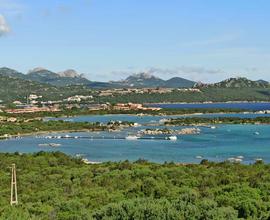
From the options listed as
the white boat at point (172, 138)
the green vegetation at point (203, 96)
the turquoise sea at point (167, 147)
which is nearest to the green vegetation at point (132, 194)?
the turquoise sea at point (167, 147)

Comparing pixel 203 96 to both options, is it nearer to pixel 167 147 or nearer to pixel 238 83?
pixel 238 83

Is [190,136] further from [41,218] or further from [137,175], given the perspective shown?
[41,218]

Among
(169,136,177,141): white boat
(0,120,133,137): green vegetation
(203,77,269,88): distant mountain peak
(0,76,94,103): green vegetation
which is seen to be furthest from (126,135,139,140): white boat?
(203,77,269,88): distant mountain peak

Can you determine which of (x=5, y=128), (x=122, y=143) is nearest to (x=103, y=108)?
(x=5, y=128)

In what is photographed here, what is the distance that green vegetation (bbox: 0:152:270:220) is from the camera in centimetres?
1288

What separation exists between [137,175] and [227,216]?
1092 centimetres

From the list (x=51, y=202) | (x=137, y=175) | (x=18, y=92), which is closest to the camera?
(x=51, y=202)

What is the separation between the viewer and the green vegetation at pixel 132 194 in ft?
42.3

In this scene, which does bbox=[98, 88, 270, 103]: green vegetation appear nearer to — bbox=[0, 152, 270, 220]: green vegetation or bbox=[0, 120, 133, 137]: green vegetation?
bbox=[0, 120, 133, 137]: green vegetation

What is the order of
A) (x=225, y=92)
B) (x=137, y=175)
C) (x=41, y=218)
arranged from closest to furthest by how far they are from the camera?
(x=41, y=218) < (x=137, y=175) < (x=225, y=92)

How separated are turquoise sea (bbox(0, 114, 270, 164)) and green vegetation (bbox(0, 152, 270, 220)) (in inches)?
502

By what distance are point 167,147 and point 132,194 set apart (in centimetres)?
3094

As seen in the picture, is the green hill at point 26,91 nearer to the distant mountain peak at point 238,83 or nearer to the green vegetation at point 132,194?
the distant mountain peak at point 238,83

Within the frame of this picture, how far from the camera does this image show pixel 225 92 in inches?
5778
